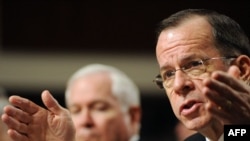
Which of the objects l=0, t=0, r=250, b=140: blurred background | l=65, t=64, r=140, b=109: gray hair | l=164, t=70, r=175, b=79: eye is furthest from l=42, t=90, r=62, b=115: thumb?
l=65, t=64, r=140, b=109: gray hair

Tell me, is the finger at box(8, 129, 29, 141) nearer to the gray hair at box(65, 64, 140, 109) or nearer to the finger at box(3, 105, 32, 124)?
the finger at box(3, 105, 32, 124)

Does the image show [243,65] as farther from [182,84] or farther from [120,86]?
[120,86]

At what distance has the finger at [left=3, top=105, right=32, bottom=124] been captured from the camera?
4.59ft

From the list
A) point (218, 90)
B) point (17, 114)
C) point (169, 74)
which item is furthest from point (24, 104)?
point (218, 90)

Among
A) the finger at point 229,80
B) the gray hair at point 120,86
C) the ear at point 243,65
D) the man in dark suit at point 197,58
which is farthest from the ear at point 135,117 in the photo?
the finger at point 229,80

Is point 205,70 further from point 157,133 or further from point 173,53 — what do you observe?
point 157,133

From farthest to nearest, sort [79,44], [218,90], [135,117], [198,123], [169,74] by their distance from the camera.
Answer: [79,44] → [135,117] → [169,74] → [198,123] → [218,90]

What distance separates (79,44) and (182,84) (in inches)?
58.1

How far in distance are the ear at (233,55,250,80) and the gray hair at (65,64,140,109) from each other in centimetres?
74

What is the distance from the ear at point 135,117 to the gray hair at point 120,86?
0.02 meters

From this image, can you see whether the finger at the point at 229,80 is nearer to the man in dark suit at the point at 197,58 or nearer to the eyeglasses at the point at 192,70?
the man in dark suit at the point at 197,58

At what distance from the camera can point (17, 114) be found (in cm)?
141

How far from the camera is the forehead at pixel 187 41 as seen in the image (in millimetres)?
1496

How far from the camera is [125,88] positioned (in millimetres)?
2250
